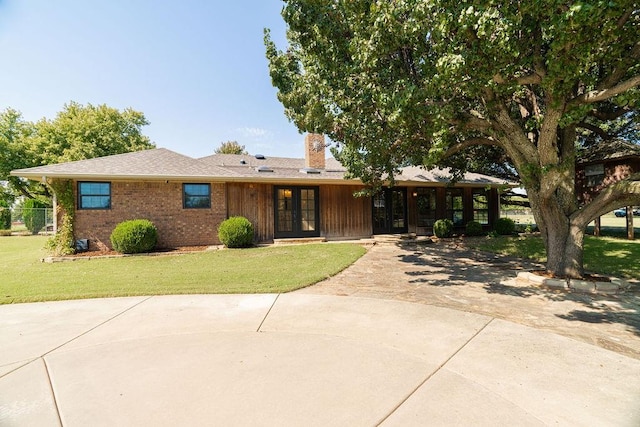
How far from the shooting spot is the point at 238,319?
4.11m

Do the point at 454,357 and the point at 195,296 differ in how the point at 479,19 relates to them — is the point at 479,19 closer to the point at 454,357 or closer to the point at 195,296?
the point at 454,357

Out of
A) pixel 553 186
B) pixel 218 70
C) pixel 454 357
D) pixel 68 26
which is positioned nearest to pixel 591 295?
pixel 553 186

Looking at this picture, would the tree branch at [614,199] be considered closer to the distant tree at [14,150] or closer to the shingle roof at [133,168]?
the shingle roof at [133,168]

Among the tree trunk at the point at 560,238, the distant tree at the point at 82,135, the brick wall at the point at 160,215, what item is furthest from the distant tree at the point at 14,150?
the tree trunk at the point at 560,238

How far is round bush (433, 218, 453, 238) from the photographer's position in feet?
44.7

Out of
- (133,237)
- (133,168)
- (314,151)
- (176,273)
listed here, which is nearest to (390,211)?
(314,151)

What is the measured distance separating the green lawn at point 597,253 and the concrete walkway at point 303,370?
5.05 metres

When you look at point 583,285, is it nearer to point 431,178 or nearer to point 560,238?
point 560,238

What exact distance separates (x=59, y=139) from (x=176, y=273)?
1212 inches

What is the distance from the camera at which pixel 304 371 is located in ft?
9.02

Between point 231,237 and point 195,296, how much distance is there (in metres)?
5.62

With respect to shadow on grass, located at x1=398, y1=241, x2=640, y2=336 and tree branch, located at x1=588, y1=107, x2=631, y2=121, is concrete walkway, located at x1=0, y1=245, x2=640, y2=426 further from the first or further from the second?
tree branch, located at x1=588, y1=107, x2=631, y2=121

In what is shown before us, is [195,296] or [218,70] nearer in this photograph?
[195,296]

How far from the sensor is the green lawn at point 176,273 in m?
5.58
